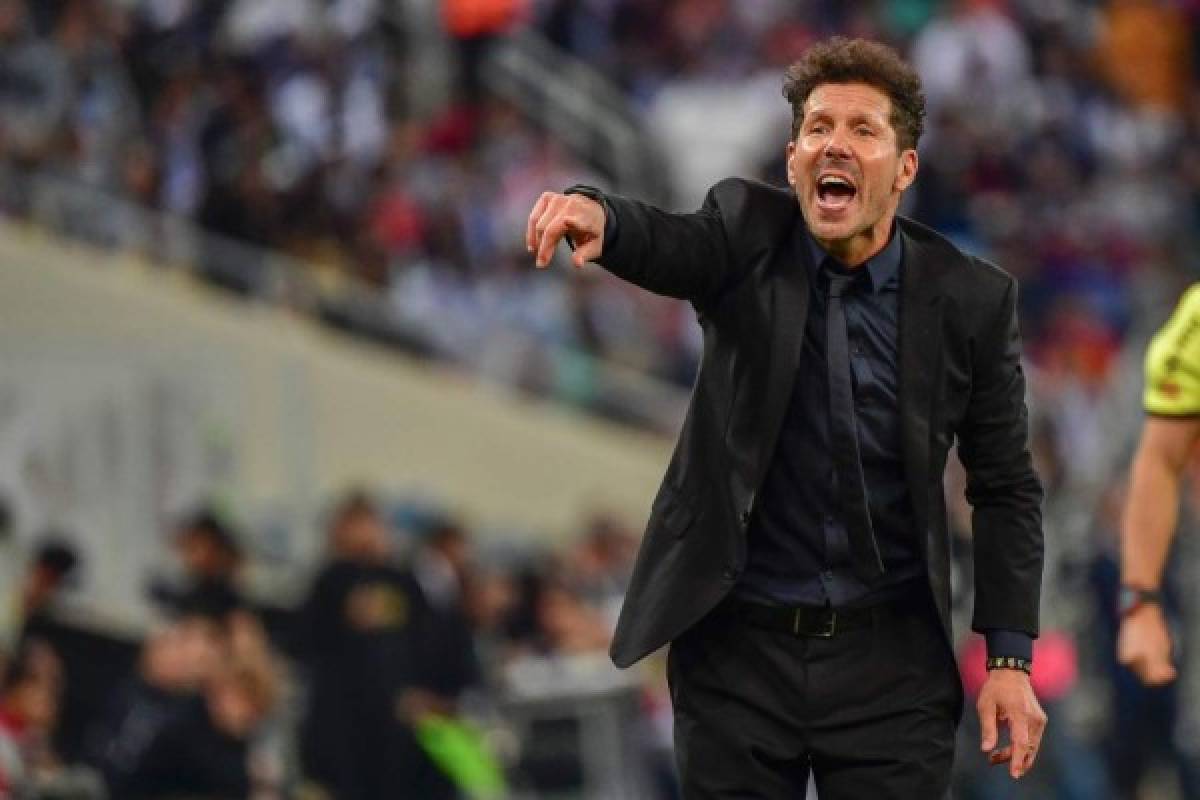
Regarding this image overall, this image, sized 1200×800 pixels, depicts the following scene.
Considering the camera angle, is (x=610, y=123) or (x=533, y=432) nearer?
(x=533, y=432)

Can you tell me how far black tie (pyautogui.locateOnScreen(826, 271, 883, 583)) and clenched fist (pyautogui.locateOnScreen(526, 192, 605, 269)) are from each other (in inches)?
23.6

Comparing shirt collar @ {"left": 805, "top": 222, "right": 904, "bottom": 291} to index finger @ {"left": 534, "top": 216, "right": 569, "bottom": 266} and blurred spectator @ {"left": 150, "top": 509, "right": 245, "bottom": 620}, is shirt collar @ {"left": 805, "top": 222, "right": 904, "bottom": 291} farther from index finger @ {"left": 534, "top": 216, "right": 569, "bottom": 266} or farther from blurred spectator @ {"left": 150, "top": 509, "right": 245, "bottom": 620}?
blurred spectator @ {"left": 150, "top": 509, "right": 245, "bottom": 620}

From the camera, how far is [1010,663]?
5887 mm

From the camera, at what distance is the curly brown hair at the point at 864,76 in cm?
566

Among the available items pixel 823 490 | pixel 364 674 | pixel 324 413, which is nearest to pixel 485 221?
pixel 324 413

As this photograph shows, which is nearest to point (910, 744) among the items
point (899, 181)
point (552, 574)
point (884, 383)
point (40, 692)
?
→ point (884, 383)

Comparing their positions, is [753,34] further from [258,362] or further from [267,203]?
[258,362]

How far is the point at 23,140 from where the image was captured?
731 inches

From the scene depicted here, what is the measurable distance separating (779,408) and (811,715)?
0.59m

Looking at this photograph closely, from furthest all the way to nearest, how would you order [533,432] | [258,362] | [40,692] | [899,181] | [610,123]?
1. [610,123]
2. [533,432]
3. [258,362]
4. [40,692]
5. [899,181]

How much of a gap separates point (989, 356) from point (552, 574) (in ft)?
31.6

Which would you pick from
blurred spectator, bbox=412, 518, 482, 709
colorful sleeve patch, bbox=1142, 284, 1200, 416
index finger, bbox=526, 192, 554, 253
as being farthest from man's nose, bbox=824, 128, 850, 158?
blurred spectator, bbox=412, 518, 482, 709

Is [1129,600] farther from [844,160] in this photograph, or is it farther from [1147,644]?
[844,160]

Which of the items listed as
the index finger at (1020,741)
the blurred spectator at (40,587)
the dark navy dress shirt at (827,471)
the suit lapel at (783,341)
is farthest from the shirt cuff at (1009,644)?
the blurred spectator at (40,587)
